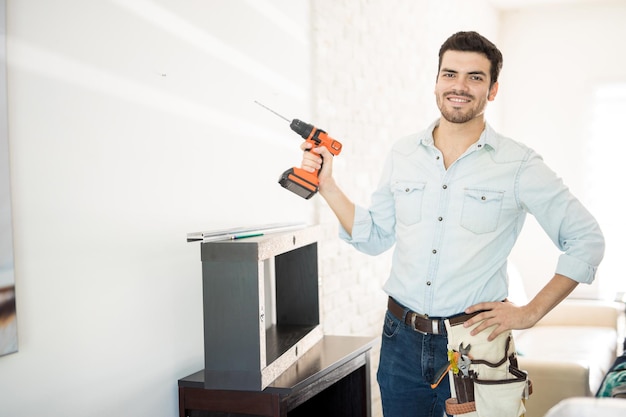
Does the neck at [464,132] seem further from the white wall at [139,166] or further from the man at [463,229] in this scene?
the white wall at [139,166]

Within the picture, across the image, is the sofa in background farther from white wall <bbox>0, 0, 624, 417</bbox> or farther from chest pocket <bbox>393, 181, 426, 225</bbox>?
chest pocket <bbox>393, 181, 426, 225</bbox>

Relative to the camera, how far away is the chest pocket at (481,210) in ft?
6.31

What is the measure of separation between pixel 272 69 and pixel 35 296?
137cm

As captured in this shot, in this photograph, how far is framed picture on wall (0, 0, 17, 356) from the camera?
141cm

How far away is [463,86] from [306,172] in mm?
514

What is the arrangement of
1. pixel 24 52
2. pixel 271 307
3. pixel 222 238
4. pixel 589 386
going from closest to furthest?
pixel 24 52 → pixel 222 238 → pixel 271 307 → pixel 589 386

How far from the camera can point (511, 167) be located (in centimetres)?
193

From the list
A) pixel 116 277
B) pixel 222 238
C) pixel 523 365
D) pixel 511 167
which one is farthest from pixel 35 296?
pixel 523 365

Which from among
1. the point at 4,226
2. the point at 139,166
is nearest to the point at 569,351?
the point at 139,166

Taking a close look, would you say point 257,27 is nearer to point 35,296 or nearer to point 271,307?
point 271,307

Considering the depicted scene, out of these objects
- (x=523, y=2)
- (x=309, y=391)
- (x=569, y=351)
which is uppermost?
(x=523, y=2)

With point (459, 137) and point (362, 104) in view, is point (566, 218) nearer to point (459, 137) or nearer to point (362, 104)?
point (459, 137)

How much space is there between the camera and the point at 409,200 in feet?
6.64

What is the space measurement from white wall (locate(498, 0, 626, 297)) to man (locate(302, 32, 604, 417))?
4.35 meters
